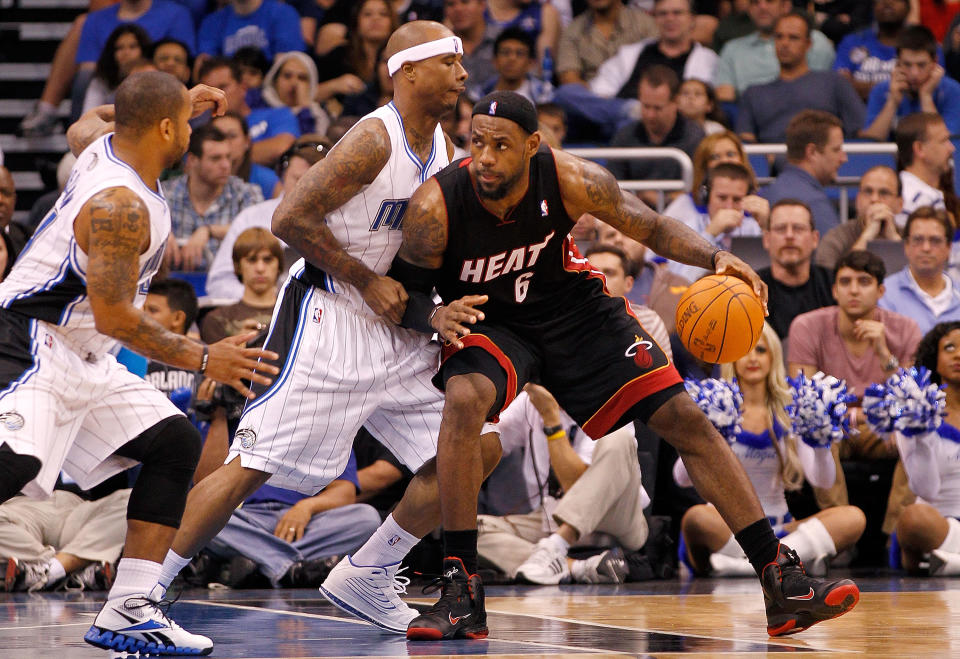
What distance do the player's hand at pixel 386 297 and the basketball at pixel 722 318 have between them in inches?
43.2

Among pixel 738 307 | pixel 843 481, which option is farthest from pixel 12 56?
pixel 738 307

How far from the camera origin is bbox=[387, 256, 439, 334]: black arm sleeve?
520cm

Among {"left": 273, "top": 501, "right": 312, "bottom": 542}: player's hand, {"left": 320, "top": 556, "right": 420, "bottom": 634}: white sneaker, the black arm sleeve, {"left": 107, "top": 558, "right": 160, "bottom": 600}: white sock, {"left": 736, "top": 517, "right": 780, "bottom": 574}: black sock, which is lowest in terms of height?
{"left": 273, "top": 501, "right": 312, "bottom": 542}: player's hand

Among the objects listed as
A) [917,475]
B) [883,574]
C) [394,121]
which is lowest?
[883,574]

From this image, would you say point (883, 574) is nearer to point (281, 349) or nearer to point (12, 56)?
point (281, 349)

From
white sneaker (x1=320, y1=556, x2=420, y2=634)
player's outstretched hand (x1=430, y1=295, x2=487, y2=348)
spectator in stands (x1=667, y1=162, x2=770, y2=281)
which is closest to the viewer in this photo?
player's outstretched hand (x1=430, y1=295, x2=487, y2=348)

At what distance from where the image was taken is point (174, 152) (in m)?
4.79

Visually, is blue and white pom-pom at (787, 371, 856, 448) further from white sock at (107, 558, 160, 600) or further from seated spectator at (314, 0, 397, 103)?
seated spectator at (314, 0, 397, 103)

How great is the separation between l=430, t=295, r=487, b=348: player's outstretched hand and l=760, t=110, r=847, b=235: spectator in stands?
5.40 meters

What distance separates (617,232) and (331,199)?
14.5ft

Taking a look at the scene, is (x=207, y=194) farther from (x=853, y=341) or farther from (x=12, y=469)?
(x=12, y=469)

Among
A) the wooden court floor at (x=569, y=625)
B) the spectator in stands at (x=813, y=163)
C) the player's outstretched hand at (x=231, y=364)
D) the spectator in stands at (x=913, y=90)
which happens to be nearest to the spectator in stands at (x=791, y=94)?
the spectator in stands at (x=913, y=90)

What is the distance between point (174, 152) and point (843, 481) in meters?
4.89

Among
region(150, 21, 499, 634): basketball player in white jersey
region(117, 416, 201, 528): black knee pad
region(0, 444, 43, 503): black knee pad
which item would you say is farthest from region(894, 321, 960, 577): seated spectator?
region(0, 444, 43, 503): black knee pad
